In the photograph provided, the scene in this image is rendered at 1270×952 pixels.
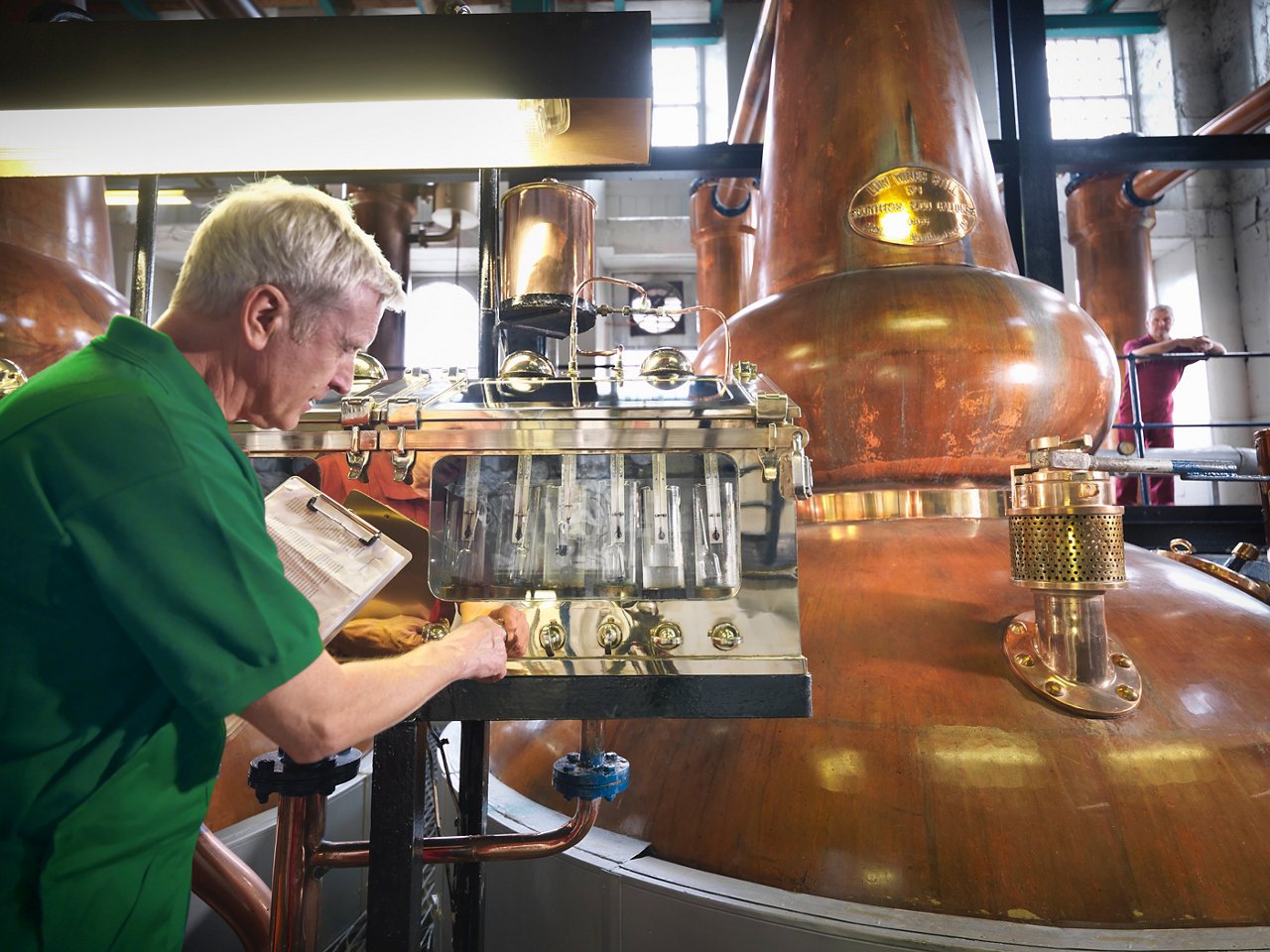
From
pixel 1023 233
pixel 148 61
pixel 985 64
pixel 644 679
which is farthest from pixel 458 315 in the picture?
pixel 644 679

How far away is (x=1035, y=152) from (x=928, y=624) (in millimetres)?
2083

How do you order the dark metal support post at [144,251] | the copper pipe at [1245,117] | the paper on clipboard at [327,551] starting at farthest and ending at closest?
the copper pipe at [1245,117]
the dark metal support post at [144,251]
the paper on clipboard at [327,551]

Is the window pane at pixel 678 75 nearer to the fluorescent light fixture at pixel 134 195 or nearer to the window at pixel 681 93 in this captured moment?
the window at pixel 681 93

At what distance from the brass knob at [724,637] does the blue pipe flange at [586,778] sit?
30cm

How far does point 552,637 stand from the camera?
3.16ft

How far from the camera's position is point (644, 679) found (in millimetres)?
917

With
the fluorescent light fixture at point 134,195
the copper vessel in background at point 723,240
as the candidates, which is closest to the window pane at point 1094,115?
the copper vessel in background at point 723,240

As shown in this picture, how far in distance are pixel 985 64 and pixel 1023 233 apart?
25.9 feet

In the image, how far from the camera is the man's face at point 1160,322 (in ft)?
17.0

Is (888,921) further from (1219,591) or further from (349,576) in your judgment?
(1219,591)

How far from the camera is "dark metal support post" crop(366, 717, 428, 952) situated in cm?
89

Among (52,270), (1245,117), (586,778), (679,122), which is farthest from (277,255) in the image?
(679,122)

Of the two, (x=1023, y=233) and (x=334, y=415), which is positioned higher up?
(x=1023, y=233)

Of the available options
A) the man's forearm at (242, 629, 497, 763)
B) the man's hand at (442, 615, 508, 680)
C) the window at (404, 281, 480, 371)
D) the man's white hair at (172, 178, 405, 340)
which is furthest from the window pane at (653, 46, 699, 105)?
the man's forearm at (242, 629, 497, 763)
